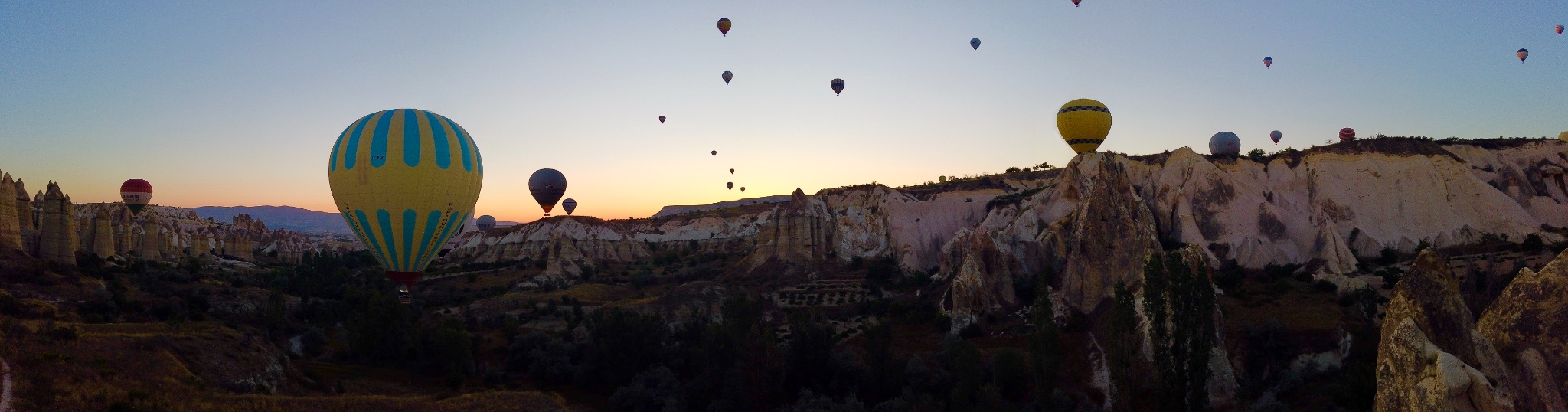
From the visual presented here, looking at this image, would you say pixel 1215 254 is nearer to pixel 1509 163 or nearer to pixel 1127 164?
pixel 1127 164

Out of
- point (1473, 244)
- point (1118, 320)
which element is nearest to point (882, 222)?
point (1473, 244)

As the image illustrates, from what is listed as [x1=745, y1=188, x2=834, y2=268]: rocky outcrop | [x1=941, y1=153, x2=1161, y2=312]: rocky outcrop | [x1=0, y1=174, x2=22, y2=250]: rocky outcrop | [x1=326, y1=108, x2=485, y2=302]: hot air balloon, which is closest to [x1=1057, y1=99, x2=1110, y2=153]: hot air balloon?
[x1=941, y1=153, x2=1161, y2=312]: rocky outcrop

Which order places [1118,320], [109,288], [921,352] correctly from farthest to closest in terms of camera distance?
[109,288] < [921,352] < [1118,320]

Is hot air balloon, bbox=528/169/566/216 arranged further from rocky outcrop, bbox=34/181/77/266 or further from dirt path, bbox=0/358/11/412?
dirt path, bbox=0/358/11/412

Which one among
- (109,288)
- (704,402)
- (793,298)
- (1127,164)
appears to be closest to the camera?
(704,402)

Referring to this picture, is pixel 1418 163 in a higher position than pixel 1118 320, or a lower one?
higher

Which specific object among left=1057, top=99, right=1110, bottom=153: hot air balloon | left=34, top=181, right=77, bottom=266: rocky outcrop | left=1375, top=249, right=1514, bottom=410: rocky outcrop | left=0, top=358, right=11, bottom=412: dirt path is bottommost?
left=0, top=358, right=11, bottom=412: dirt path

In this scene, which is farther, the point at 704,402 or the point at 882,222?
the point at 882,222
